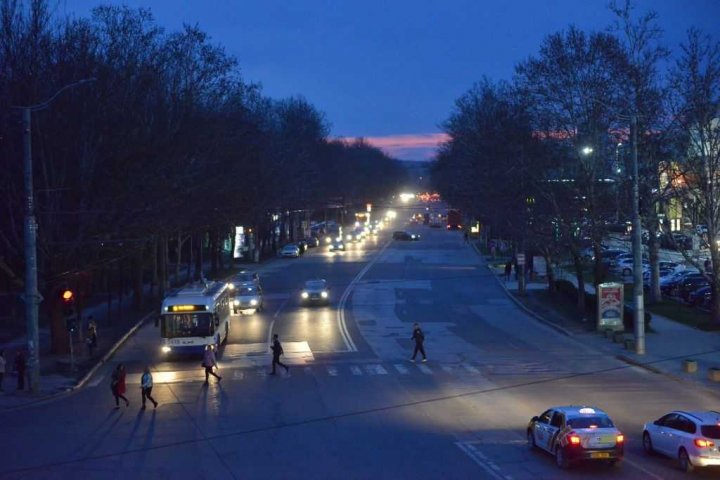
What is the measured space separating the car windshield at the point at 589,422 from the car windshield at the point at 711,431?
165 centimetres

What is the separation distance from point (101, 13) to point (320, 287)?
1868 cm

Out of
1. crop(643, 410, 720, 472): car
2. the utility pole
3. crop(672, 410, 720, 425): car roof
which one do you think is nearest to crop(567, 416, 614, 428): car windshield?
crop(643, 410, 720, 472): car

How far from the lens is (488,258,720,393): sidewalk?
32.9 metres

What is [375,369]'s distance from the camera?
3422cm

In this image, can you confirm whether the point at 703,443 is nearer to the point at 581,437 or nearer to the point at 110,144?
the point at 581,437

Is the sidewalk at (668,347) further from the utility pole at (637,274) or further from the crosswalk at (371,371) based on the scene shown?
the crosswalk at (371,371)

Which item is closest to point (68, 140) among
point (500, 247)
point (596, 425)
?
point (596, 425)

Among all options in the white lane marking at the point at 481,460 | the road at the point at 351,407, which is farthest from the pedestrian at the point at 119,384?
the white lane marking at the point at 481,460

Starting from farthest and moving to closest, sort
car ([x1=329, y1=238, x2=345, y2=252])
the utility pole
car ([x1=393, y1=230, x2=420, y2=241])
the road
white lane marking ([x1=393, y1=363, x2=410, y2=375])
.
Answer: car ([x1=393, y1=230, x2=420, y2=241])
car ([x1=329, y1=238, x2=345, y2=252])
the utility pole
white lane marking ([x1=393, y1=363, x2=410, y2=375])
the road

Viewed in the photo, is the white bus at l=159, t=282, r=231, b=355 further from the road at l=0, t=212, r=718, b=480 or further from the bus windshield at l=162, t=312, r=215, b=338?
the road at l=0, t=212, r=718, b=480

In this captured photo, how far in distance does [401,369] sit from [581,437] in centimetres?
1589

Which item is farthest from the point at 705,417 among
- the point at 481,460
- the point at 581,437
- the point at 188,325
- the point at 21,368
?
the point at 188,325

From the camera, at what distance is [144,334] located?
152 feet

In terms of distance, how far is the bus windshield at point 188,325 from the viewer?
37.1m
